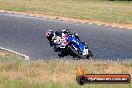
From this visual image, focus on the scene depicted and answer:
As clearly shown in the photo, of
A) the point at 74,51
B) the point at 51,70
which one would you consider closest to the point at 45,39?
the point at 74,51

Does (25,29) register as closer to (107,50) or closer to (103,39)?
(103,39)

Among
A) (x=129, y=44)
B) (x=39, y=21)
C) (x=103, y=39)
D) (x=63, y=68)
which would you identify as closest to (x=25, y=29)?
Result: (x=39, y=21)

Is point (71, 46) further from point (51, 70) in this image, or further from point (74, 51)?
point (51, 70)

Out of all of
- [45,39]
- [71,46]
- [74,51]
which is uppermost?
[71,46]

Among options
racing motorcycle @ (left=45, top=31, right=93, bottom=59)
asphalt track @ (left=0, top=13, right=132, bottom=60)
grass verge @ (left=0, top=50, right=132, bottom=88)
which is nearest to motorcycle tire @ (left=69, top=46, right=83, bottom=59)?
racing motorcycle @ (left=45, top=31, right=93, bottom=59)

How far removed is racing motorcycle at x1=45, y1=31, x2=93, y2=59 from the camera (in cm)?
1355

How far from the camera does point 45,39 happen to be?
1950cm

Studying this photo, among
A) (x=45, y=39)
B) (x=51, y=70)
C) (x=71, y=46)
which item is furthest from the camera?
(x=45, y=39)

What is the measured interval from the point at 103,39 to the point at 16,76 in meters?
9.04

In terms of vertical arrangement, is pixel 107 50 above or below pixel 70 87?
below

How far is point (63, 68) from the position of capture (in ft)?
38.8

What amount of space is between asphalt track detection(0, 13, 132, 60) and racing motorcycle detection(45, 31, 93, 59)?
5.26 ft

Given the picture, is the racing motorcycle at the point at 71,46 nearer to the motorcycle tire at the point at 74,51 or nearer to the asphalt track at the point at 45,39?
the motorcycle tire at the point at 74,51

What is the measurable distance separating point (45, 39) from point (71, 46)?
5902 millimetres
